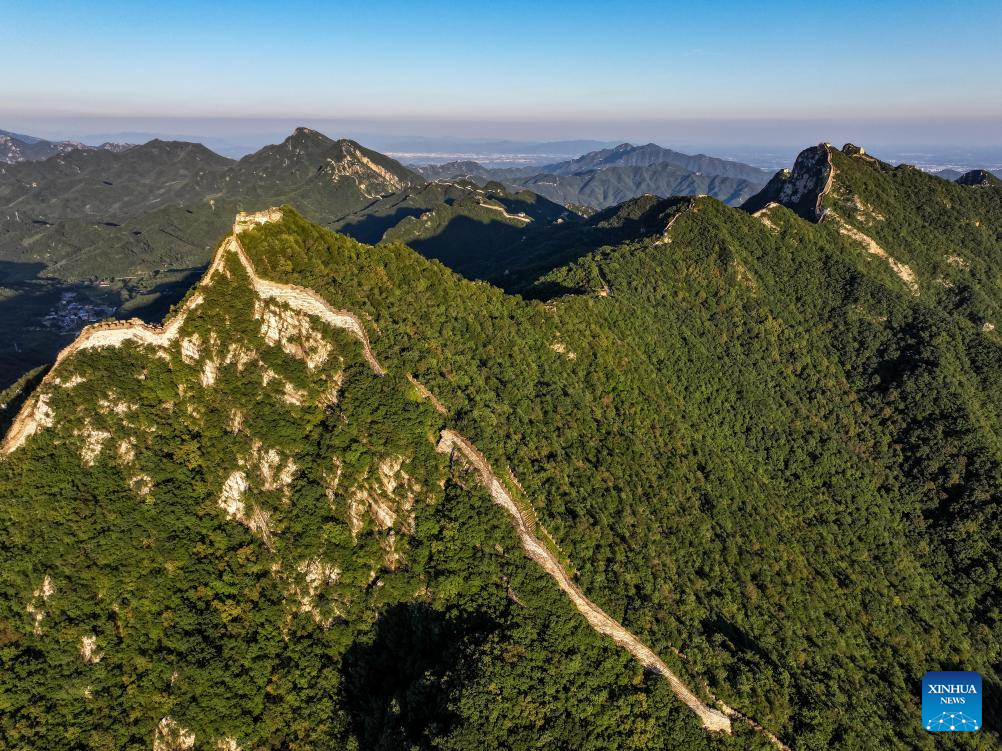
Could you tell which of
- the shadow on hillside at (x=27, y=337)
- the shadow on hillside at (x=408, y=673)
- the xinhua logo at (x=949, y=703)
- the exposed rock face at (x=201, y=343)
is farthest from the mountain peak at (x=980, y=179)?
the shadow on hillside at (x=27, y=337)

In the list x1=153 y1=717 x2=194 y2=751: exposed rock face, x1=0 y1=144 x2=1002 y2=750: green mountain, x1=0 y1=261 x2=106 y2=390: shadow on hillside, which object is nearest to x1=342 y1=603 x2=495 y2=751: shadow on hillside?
x1=0 y1=144 x2=1002 y2=750: green mountain

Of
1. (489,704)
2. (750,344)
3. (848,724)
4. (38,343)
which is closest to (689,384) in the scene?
(750,344)

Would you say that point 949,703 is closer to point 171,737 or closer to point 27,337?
point 171,737

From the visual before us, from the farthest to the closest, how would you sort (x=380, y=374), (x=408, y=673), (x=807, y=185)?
1. (x=807, y=185)
2. (x=380, y=374)
3. (x=408, y=673)

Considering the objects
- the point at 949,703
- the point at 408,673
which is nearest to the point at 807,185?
the point at 949,703

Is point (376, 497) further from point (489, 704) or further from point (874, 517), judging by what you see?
point (874, 517)

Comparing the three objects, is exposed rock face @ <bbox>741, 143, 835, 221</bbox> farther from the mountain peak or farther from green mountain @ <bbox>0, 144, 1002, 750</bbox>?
green mountain @ <bbox>0, 144, 1002, 750</bbox>

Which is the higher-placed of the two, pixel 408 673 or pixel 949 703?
pixel 408 673
